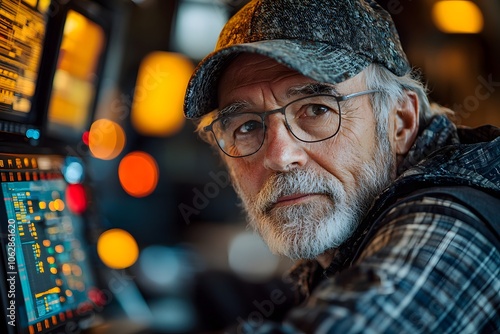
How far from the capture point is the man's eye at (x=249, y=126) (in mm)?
1742

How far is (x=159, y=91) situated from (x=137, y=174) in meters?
1.63

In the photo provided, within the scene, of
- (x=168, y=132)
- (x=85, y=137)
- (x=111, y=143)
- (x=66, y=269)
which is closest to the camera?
(x=66, y=269)

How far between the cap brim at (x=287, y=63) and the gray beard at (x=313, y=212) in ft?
0.95

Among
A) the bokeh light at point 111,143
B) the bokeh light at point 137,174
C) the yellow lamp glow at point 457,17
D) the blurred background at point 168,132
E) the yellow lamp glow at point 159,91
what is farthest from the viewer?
the bokeh light at point 137,174

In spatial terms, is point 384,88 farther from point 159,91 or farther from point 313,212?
point 159,91

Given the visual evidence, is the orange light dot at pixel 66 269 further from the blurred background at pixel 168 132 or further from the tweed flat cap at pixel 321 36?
the tweed flat cap at pixel 321 36

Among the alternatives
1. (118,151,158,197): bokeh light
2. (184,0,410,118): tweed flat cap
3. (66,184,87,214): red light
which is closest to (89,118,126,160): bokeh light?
(118,151,158,197): bokeh light

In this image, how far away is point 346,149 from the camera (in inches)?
64.4

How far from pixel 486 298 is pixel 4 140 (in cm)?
138

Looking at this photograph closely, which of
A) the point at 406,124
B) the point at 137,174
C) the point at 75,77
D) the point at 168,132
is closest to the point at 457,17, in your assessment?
the point at 406,124

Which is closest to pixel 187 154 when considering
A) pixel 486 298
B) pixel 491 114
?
pixel 491 114

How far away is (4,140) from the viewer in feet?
5.63

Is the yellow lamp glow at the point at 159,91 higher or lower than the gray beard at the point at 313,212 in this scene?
higher

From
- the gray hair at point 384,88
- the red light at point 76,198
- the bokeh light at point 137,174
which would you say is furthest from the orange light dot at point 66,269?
the bokeh light at point 137,174
